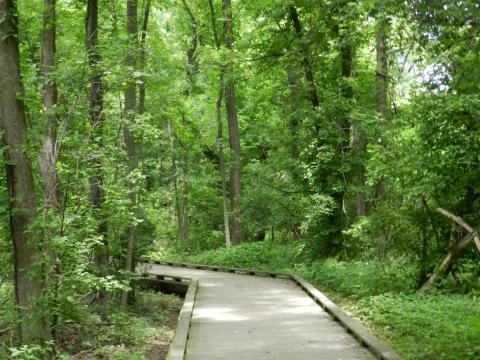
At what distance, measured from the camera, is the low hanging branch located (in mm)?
10344

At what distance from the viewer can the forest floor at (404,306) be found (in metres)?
7.61

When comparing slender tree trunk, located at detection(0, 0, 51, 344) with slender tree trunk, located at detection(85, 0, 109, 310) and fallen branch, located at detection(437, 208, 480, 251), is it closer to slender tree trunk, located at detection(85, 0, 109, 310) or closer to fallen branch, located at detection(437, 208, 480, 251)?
slender tree trunk, located at detection(85, 0, 109, 310)

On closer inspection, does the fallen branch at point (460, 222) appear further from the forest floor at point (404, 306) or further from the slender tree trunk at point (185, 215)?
→ the slender tree trunk at point (185, 215)

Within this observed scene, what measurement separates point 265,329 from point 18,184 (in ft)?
15.5

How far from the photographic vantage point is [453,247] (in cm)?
1087

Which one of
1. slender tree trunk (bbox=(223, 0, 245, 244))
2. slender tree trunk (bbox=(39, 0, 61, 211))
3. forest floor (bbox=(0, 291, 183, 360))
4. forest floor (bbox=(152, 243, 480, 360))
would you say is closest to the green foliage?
forest floor (bbox=(152, 243, 480, 360))

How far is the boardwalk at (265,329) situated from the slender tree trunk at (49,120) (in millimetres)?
3154

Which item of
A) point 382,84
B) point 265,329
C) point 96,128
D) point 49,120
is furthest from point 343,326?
point 382,84

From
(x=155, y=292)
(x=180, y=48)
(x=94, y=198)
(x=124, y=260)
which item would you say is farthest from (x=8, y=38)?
(x=180, y=48)

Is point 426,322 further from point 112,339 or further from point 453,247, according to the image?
point 112,339

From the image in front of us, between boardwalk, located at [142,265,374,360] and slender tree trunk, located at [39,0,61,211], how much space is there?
124 inches

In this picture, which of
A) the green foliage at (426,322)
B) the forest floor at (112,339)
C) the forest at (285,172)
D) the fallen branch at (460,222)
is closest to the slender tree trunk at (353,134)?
the forest at (285,172)

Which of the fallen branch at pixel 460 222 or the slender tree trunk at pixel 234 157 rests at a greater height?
the slender tree trunk at pixel 234 157

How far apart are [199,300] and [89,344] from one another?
3394 mm
